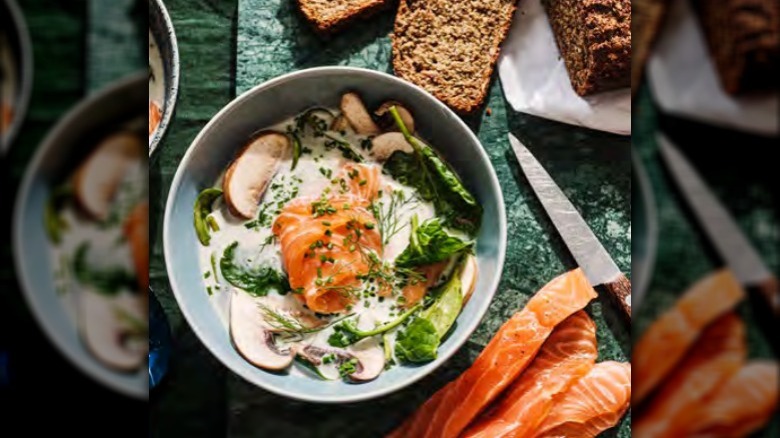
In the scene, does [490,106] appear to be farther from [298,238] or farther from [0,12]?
[0,12]

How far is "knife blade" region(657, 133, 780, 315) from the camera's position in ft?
0.80

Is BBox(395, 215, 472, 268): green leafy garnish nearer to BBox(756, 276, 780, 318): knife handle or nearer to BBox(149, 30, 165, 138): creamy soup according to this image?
BBox(149, 30, 165, 138): creamy soup

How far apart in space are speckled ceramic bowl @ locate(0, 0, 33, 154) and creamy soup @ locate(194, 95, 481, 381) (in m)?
0.72

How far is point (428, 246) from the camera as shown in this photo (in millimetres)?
958

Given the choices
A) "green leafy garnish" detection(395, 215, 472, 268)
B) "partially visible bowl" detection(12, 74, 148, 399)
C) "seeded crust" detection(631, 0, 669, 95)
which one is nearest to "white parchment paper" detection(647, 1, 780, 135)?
"seeded crust" detection(631, 0, 669, 95)

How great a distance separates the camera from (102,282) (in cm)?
24

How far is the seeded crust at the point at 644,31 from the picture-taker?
0.87ft

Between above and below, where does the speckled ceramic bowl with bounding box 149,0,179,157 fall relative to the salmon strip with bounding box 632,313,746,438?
below

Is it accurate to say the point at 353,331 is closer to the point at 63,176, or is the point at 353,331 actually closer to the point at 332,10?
the point at 332,10

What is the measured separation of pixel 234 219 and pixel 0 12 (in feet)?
2.56

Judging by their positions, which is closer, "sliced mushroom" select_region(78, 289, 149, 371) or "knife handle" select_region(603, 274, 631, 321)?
"sliced mushroom" select_region(78, 289, 149, 371)

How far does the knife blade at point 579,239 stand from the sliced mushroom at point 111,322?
0.83 metres

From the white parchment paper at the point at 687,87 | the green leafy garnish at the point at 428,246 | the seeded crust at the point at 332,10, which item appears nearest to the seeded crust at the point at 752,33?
the white parchment paper at the point at 687,87

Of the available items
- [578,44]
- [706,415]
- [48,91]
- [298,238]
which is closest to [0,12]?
[48,91]
